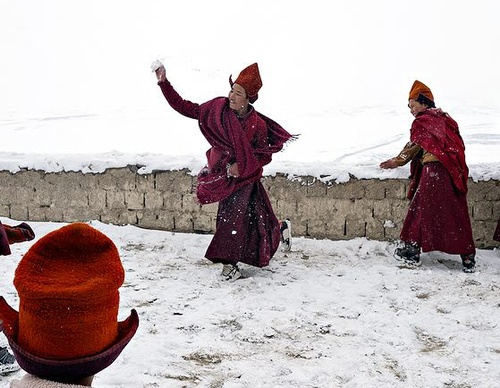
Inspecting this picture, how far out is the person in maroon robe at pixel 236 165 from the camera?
4805 millimetres

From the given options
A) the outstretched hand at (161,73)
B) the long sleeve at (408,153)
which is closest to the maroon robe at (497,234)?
the long sleeve at (408,153)

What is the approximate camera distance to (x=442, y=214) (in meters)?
5.09

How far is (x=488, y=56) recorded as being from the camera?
2558 cm

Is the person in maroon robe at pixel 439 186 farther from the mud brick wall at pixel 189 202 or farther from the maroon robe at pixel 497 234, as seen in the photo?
the mud brick wall at pixel 189 202

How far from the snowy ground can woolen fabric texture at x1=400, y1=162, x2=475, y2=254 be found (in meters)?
0.25

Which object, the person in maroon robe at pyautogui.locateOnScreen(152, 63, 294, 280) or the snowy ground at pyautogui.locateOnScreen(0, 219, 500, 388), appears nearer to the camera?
the snowy ground at pyautogui.locateOnScreen(0, 219, 500, 388)

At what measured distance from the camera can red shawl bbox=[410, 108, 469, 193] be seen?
502cm

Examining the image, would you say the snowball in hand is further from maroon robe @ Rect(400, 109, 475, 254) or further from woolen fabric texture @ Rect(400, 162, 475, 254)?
woolen fabric texture @ Rect(400, 162, 475, 254)

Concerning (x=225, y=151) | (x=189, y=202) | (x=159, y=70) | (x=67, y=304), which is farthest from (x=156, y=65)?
(x=67, y=304)

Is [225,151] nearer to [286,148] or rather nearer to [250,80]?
[250,80]

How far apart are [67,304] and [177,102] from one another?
11.9 feet

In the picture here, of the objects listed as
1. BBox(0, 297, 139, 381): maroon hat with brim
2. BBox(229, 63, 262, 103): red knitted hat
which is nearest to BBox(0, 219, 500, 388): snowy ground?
BBox(229, 63, 262, 103): red knitted hat

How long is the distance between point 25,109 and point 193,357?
18274mm

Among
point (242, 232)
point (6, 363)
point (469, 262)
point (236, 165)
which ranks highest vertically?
point (236, 165)
